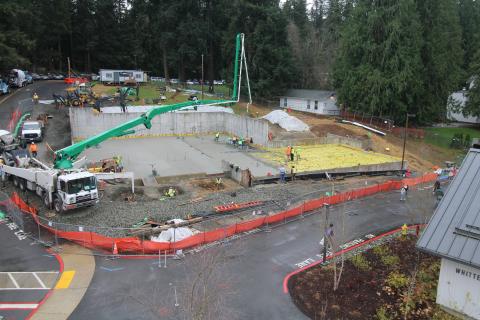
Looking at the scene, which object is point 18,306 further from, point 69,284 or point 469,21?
point 469,21

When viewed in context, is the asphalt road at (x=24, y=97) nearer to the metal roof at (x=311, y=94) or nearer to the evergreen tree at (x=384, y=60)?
the metal roof at (x=311, y=94)

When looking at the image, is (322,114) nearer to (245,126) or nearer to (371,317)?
(245,126)

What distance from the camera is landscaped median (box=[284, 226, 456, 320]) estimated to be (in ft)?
50.6

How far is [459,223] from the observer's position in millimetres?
14836

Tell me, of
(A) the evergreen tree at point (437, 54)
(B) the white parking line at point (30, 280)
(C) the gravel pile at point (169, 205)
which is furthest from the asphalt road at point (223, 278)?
(A) the evergreen tree at point (437, 54)

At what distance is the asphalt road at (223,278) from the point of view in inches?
609

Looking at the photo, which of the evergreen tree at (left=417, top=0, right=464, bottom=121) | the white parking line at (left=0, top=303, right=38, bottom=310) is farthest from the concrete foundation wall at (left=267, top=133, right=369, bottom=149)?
the white parking line at (left=0, top=303, right=38, bottom=310)

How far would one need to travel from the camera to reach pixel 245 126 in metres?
50.4

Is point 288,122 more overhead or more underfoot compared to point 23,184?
more overhead

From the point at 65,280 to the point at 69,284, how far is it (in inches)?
19.1

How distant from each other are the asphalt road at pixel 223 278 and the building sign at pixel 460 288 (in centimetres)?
→ 414

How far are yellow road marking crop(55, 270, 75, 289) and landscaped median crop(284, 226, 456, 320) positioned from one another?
30.5 ft

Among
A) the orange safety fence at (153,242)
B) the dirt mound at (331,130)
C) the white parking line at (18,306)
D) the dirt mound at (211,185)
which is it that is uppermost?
the dirt mound at (331,130)

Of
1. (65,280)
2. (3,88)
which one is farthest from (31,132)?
(65,280)
